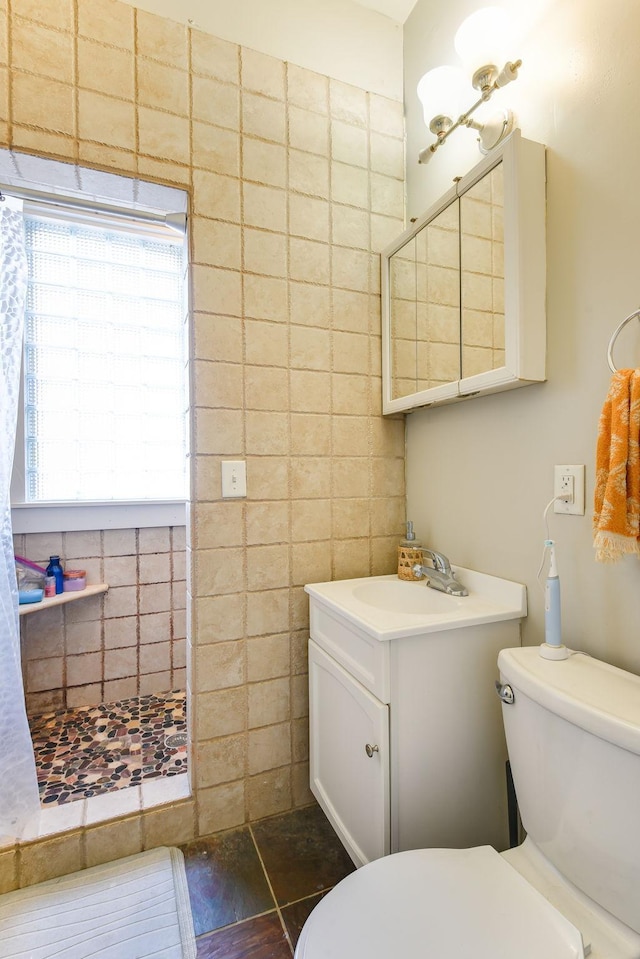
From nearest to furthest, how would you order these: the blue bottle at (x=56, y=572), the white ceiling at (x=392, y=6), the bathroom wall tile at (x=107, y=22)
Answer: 1. the bathroom wall tile at (x=107, y=22)
2. the white ceiling at (x=392, y=6)
3. the blue bottle at (x=56, y=572)

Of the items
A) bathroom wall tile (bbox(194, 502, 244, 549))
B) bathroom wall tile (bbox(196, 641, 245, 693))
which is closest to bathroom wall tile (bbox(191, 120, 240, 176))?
bathroom wall tile (bbox(194, 502, 244, 549))

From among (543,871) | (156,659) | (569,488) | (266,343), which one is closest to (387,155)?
(266,343)

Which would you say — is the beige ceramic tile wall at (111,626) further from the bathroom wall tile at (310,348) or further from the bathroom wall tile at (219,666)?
the bathroom wall tile at (310,348)

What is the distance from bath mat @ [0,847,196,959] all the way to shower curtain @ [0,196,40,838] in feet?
0.58

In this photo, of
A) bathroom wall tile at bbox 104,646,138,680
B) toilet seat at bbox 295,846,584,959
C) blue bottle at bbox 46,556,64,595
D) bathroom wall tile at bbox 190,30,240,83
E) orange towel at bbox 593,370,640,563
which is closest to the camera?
toilet seat at bbox 295,846,584,959

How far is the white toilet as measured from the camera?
64 centimetres

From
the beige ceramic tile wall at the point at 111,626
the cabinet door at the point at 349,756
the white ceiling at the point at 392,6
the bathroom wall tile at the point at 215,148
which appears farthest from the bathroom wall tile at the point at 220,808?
the white ceiling at the point at 392,6

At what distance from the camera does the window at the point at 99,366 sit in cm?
189

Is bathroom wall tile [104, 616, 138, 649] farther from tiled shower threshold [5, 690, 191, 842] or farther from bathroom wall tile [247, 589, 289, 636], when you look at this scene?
bathroom wall tile [247, 589, 289, 636]

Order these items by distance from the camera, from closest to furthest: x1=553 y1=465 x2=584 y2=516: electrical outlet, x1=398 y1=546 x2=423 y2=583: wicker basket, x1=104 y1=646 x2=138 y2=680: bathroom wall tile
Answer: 1. x1=553 y1=465 x2=584 y2=516: electrical outlet
2. x1=398 y1=546 x2=423 y2=583: wicker basket
3. x1=104 y1=646 x2=138 y2=680: bathroom wall tile

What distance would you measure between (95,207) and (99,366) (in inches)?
31.8

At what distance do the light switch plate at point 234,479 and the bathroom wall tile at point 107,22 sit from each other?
119 cm

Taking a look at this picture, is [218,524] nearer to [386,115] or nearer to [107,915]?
[107,915]

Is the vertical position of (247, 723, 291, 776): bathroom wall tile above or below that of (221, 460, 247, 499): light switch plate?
below
